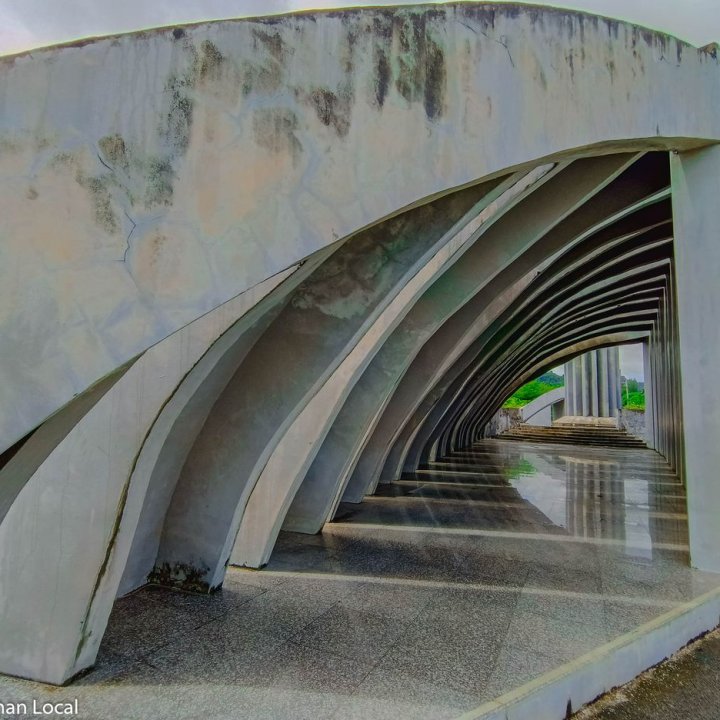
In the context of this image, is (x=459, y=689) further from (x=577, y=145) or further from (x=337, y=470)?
(x=337, y=470)

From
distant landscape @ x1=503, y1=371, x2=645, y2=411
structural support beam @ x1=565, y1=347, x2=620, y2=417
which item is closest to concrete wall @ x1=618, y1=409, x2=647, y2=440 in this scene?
structural support beam @ x1=565, y1=347, x2=620, y2=417

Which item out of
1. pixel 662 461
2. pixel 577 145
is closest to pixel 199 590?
pixel 577 145

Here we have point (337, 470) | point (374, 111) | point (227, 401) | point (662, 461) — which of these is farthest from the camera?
point (662, 461)

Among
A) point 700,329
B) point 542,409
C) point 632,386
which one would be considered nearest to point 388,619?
point 700,329

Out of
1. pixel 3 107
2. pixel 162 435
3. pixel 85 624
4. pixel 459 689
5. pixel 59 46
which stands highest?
pixel 59 46

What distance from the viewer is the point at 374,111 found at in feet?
10.8

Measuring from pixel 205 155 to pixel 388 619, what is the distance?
4116 mm

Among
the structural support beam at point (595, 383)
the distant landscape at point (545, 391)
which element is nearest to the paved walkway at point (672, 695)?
the structural support beam at point (595, 383)

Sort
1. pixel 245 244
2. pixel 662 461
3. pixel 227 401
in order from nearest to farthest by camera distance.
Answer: pixel 245 244, pixel 227 401, pixel 662 461

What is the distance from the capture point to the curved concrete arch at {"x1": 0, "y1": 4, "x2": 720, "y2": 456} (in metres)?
2.63

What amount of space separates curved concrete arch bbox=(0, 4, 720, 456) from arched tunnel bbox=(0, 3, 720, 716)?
11 mm

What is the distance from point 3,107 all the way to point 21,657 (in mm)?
3466

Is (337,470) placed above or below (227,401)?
below

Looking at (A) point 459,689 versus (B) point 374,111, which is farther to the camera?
(A) point 459,689
